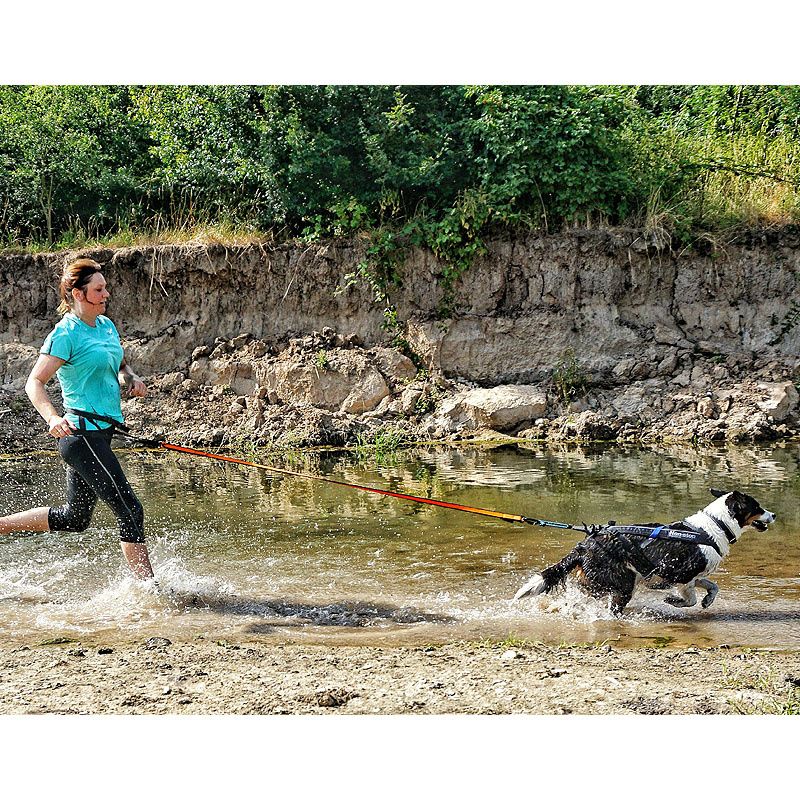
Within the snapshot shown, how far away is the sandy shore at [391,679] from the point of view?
315 centimetres

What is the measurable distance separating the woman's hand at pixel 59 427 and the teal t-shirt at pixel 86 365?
0.13 meters

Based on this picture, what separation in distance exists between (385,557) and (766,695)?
2.80 m

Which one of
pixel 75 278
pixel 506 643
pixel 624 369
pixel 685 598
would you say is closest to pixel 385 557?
pixel 506 643

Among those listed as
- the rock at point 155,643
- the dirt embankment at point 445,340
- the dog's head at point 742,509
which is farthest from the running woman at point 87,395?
the dirt embankment at point 445,340

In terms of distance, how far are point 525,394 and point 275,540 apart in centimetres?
556

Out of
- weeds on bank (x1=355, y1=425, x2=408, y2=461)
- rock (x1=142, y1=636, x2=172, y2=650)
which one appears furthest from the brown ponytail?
weeds on bank (x1=355, y1=425, x2=408, y2=461)

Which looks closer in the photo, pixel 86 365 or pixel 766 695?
pixel 766 695

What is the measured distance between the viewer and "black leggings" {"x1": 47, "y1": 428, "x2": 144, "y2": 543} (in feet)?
14.3

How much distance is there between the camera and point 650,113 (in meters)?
11.0

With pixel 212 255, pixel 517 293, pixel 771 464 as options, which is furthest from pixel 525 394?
pixel 212 255

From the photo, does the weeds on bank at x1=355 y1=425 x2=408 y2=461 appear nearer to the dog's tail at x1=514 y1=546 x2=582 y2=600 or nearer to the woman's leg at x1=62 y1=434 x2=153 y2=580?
the woman's leg at x1=62 y1=434 x2=153 y2=580

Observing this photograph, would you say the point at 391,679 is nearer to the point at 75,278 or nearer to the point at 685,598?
the point at 685,598

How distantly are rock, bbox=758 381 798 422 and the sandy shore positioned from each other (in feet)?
22.5

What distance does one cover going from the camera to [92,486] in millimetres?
4426
